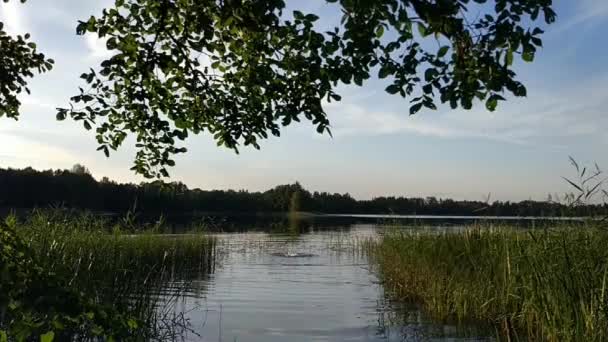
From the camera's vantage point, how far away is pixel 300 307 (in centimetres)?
1210

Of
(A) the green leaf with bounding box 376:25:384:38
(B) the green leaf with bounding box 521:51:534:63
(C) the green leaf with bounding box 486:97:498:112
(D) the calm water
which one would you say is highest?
(A) the green leaf with bounding box 376:25:384:38

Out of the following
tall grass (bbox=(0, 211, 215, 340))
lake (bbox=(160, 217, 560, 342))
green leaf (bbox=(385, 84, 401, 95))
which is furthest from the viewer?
lake (bbox=(160, 217, 560, 342))

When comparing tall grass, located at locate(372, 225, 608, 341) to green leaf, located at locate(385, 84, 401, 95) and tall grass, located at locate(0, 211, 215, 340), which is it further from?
→ tall grass, located at locate(0, 211, 215, 340)

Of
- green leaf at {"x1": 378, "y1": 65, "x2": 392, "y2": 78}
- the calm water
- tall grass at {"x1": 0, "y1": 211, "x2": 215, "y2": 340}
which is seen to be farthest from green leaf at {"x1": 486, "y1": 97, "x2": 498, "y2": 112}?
the calm water

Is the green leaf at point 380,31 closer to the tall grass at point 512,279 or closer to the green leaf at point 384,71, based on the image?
the green leaf at point 384,71

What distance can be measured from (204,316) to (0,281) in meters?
8.36

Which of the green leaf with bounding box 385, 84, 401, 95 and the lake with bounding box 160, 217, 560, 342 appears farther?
→ the lake with bounding box 160, 217, 560, 342

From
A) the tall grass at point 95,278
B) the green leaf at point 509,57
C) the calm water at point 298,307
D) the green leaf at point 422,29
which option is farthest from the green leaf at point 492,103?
the calm water at point 298,307

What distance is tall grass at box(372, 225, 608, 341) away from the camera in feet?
22.1

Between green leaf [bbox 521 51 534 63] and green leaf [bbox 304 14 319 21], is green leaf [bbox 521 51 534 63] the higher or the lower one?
the lower one

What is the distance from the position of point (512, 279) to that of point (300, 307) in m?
5.00

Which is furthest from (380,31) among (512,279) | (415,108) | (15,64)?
(512,279)

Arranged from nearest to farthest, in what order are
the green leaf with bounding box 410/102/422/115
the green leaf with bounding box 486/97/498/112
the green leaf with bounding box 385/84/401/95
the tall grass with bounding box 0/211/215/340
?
the tall grass with bounding box 0/211/215/340 → the green leaf with bounding box 486/97/498/112 → the green leaf with bounding box 410/102/422/115 → the green leaf with bounding box 385/84/401/95

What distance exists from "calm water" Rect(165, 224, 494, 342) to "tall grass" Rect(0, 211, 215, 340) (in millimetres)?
705
